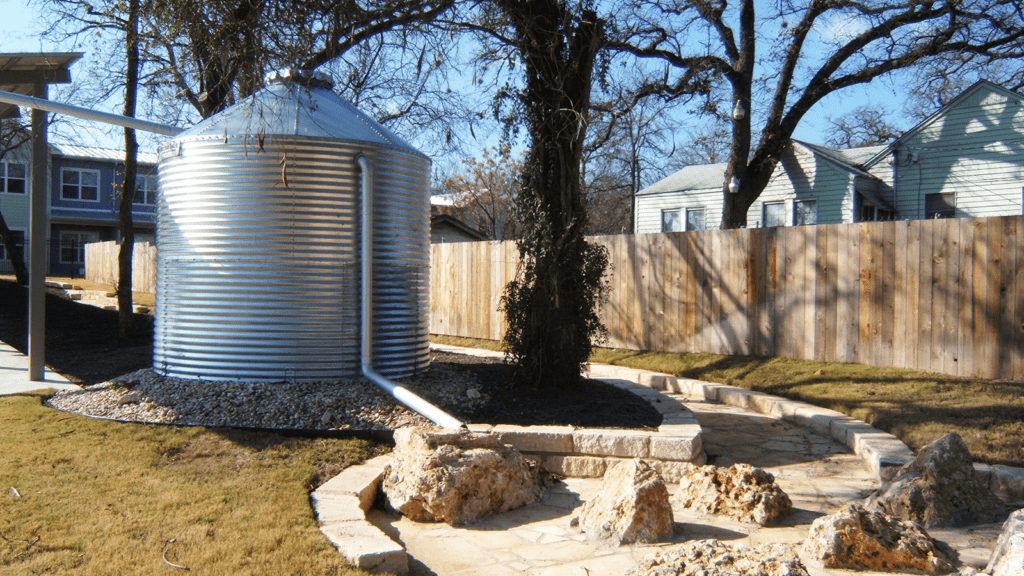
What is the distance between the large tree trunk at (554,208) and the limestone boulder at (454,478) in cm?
197

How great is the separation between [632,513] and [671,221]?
21675mm

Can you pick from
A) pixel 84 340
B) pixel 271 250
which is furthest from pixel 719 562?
pixel 84 340

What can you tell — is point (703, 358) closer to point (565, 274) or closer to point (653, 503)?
point (565, 274)

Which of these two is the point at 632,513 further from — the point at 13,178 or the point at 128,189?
the point at 13,178

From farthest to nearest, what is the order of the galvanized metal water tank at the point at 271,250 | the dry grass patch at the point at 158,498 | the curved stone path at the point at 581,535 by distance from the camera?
the galvanized metal water tank at the point at 271,250 → the curved stone path at the point at 581,535 → the dry grass patch at the point at 158,498

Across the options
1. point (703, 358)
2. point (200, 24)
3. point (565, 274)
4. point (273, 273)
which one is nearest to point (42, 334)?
point (273, 273)

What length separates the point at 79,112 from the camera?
830cm

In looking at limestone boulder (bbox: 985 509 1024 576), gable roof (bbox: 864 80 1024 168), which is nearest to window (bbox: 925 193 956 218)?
gable roof (bbox: 864 80 1024 168)

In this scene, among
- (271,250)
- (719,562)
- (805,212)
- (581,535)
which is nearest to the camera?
(719,562)

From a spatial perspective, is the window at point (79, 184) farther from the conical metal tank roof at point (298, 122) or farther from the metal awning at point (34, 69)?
the conical metal tank roof at point (298, 122)

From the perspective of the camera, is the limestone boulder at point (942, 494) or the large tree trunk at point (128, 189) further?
the large tree trunk at point (128, 189)

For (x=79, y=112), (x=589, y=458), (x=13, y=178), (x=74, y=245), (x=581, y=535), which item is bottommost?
(x=581, y=535)

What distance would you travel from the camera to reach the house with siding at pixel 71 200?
33.2 m

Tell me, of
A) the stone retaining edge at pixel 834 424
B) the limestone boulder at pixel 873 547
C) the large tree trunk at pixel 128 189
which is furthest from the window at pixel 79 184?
the limestone boulder at pixel 873 547
